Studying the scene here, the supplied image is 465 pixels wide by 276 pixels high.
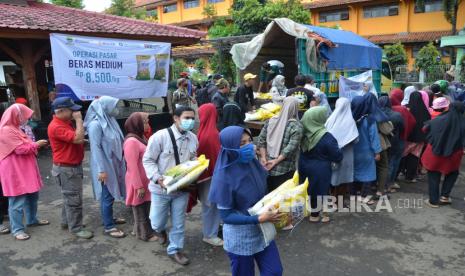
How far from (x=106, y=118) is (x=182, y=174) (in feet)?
4.52

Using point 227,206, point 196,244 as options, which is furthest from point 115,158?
point 227,206

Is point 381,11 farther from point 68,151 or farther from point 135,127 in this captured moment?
point 68,151

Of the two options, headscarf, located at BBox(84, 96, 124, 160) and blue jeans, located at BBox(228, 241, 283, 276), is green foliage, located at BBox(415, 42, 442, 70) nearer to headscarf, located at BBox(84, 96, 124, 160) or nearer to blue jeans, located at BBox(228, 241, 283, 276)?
headscarf, located at BBox(84, 96, 124, 160)

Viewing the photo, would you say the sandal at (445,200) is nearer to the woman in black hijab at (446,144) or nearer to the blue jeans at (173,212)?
the woman in black hijab at (446,144)

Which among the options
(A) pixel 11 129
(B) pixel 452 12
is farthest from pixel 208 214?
(B) pixel 452 12

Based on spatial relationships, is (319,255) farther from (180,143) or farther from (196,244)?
(180,143)

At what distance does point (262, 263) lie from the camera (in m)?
2.65

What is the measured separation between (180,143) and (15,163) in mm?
2114

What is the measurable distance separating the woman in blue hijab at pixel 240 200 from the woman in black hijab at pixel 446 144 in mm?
3544

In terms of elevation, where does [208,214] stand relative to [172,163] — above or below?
below

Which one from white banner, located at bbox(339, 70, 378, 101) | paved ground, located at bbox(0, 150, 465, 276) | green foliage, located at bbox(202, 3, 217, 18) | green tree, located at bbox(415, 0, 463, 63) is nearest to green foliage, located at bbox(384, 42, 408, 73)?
green tree, located at bbox(415, 0, 463, 63)

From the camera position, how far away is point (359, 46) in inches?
420

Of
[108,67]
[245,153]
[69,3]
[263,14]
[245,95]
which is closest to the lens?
[245,153]

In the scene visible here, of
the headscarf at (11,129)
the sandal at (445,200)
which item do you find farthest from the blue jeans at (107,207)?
the sandal at (445,200)
